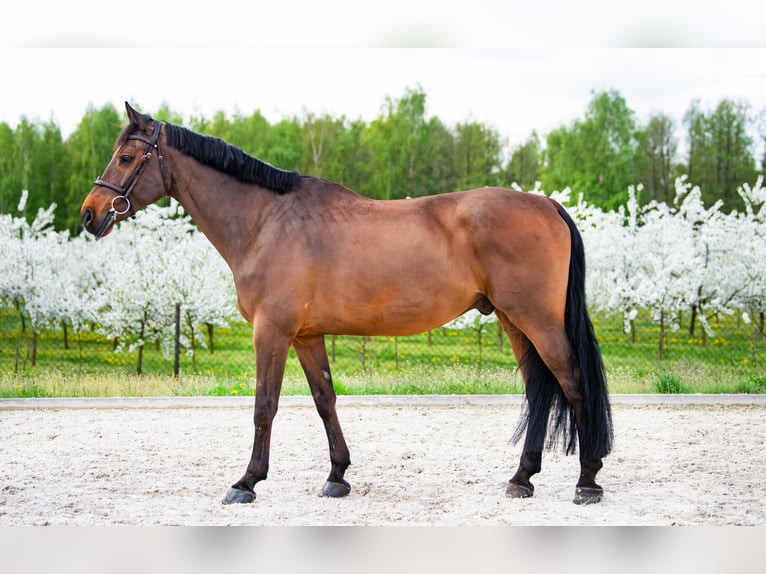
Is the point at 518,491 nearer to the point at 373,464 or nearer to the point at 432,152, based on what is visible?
the point at 373,464

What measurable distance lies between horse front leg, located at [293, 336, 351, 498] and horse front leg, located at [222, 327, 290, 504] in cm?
30

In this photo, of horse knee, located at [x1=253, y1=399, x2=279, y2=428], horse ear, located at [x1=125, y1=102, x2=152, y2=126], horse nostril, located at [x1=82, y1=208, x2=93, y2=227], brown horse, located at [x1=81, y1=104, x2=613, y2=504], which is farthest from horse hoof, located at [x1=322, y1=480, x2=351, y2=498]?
horse ear, located at [x1=125, y1=102, x2=152, y2=126]

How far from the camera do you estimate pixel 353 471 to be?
538cm

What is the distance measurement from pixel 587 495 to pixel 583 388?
63 cm

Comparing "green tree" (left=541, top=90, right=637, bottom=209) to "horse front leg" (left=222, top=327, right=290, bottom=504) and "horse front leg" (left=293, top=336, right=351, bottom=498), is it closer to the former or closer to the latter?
"horse front leg" (left=293, top=336, right=351, bottom=498)

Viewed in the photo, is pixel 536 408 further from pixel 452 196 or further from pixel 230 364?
pixel 230 364

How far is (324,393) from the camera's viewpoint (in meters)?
4.88

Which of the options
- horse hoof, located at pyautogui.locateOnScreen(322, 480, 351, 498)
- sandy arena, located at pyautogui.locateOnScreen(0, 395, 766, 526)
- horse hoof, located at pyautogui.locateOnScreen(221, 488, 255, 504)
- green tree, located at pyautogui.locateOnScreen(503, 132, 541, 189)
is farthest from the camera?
green tree, located at pyautogui.locateOnScreen(503, 132, 541, 189)

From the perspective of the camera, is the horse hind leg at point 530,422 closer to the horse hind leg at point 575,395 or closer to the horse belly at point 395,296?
the horse hind leg at point 575,395

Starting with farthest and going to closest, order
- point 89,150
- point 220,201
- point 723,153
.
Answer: point 89,150, point 723,153, point 220,201

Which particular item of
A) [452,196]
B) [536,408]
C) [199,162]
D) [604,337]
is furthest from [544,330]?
[604,337]

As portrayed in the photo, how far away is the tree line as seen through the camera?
2248 cm

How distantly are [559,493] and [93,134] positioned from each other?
2128 centimetres

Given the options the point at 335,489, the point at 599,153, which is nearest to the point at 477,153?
the point at 599,153
